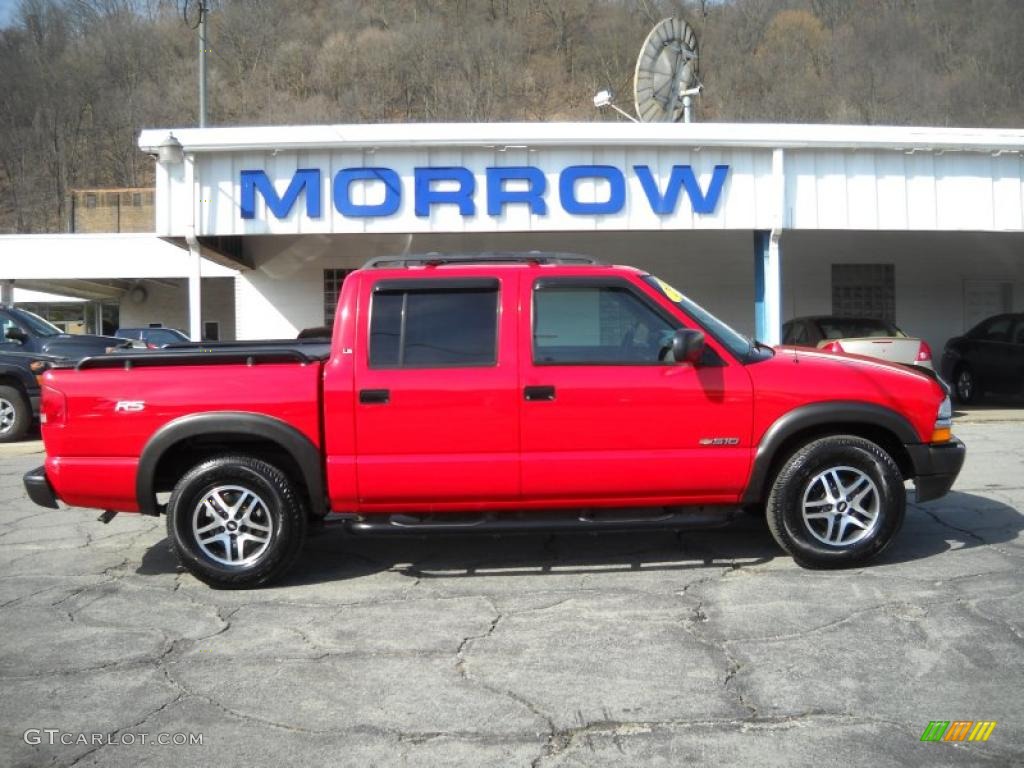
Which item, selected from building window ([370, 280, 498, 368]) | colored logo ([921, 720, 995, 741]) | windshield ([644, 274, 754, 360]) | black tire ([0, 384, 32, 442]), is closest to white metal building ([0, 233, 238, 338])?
black tire ([0, 384, 32, 442])

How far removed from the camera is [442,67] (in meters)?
62.8

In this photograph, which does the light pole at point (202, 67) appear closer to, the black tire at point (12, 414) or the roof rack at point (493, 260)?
the black tire at point (12, 414)

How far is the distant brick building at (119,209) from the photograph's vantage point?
4297cm

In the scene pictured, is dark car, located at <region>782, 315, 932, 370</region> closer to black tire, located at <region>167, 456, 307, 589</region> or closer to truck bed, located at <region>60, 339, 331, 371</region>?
truck bed, located at <region>60, 339, 331, 371</region>

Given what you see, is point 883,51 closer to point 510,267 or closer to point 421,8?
point 421,8

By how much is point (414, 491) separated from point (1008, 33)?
55.4 meters

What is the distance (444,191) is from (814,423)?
8365mm

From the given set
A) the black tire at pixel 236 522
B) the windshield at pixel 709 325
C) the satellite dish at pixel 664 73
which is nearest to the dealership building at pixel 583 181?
the satellite dish at pixel 664 73

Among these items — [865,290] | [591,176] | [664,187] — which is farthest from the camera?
[865,290]

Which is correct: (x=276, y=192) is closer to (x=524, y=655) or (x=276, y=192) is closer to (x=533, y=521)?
(x=533, y=521)

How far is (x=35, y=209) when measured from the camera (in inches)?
2240

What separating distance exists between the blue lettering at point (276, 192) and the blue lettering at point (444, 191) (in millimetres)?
1417

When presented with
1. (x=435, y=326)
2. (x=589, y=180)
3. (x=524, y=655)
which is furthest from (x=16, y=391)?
(x=524, y=655)

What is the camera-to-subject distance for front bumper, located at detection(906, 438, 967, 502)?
17.4 feet
